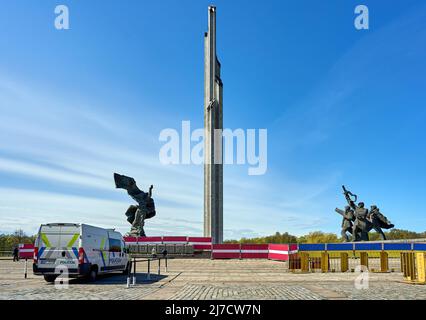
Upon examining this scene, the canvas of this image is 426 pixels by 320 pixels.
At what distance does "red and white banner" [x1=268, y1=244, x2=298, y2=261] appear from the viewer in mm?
36438

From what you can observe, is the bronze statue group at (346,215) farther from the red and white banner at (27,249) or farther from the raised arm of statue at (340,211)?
the red and white banner at (27,249)

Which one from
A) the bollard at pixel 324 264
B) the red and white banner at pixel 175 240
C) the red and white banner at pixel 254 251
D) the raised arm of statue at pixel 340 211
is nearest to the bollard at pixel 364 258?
the bollard at pixel 324 264

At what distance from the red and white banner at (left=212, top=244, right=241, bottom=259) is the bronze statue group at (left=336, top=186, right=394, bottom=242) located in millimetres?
16374

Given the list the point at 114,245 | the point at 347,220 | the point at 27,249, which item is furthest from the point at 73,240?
the point at 347,220

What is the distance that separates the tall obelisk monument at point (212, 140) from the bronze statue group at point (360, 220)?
15.7 m

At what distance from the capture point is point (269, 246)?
40531 millimetres

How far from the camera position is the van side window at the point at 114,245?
20709 mm

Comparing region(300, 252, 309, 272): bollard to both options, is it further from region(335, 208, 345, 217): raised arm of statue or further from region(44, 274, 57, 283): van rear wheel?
region(335, 208, 345, 217): raised arm of statue

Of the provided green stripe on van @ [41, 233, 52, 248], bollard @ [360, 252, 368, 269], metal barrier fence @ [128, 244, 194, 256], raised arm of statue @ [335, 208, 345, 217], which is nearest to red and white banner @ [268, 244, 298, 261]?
metal barrier fence @ [128, 244, 194, 256]

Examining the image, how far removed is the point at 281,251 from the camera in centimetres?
3769
